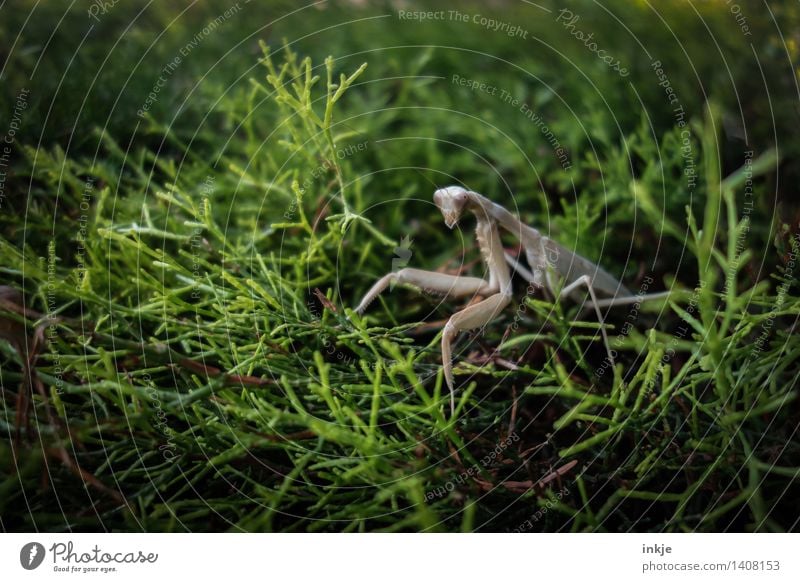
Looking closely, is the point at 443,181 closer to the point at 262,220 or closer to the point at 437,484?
the point at 262,220

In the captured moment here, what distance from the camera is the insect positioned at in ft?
1.84

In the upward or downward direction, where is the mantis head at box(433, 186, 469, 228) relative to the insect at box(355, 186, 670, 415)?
upward

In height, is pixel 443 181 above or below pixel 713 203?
above

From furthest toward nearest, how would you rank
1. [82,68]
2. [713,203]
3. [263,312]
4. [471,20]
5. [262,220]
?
[471,20], [82,68], [262,220], [263,312], [713,203]

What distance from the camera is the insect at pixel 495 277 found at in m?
0.56

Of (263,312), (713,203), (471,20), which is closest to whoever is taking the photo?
(713,203)

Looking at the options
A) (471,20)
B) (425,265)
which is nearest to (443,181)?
(425,265)

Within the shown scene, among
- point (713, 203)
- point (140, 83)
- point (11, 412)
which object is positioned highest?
point (140, 83)

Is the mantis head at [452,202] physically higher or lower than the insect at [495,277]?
higher

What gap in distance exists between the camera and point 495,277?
0.62 metres

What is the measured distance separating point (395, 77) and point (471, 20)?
22 cm
